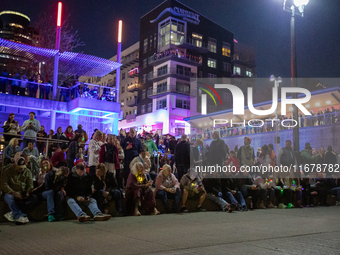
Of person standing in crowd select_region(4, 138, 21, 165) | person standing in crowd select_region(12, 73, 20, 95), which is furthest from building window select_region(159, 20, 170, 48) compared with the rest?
person standing in crowd select_region(4, 138, 21, 165)

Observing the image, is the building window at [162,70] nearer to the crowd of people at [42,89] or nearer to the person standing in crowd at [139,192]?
the crowd of people at [42,89]

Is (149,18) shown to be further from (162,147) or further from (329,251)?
(329,251)

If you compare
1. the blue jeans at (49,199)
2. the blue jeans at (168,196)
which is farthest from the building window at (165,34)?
the blue jeans at (49,199)

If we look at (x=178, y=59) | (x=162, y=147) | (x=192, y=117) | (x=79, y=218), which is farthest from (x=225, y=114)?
(x=79, y=218)

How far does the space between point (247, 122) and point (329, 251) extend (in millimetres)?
30333

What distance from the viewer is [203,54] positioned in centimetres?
5091

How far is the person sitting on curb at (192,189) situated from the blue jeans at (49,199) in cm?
364

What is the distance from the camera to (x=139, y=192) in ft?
27.0

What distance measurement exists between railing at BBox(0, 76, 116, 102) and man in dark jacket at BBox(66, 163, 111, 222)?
31.3 ft

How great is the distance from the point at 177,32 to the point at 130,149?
4102 centimetres

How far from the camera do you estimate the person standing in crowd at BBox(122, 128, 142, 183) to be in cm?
985

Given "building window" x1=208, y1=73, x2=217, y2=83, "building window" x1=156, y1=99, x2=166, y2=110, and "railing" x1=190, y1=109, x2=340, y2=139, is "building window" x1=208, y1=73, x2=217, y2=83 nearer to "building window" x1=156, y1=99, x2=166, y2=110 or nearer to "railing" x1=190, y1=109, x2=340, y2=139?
"building window" x1=156, y1=99, x2=166, y2=110

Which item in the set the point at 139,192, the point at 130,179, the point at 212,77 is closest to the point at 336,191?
the point at 139,192

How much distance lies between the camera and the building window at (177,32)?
4741cm
